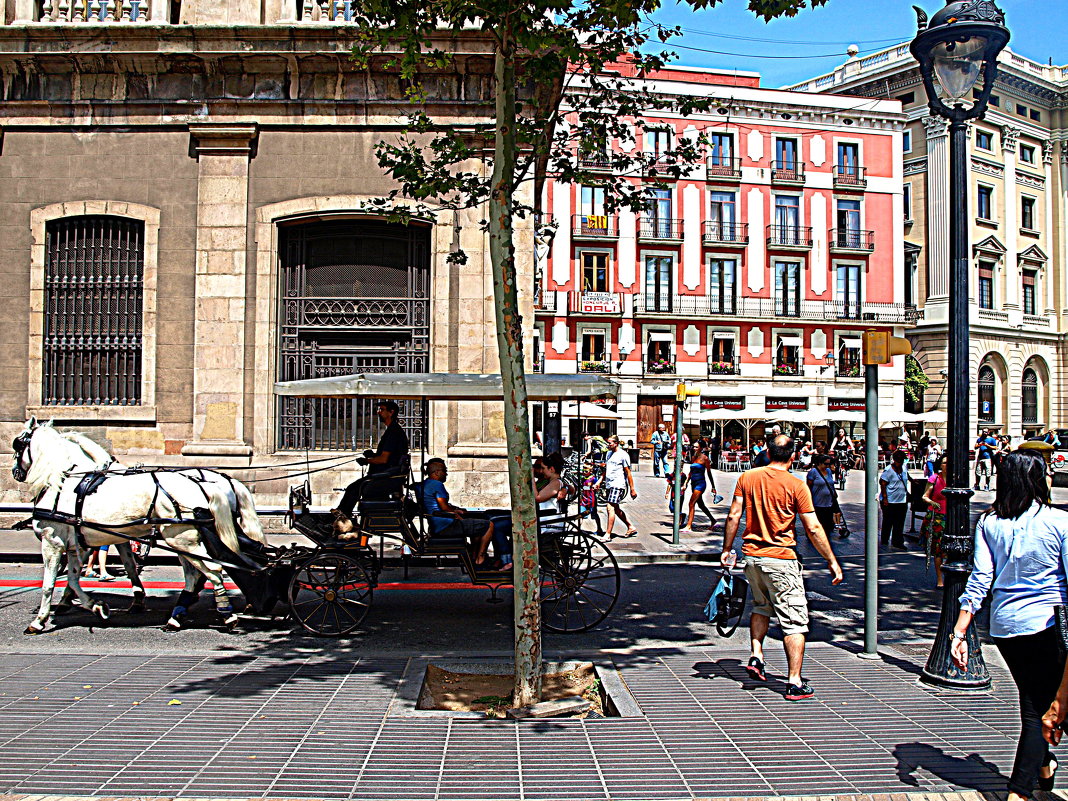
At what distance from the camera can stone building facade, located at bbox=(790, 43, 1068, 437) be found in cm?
5238

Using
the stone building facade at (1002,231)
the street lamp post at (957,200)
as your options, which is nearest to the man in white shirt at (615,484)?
the street lamp post at (957,200)

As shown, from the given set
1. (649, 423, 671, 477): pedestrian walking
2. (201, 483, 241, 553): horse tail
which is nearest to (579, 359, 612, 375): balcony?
(649, 423, 671, 477): pedestrian walking

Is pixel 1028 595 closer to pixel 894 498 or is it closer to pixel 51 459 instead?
pixel 51 459

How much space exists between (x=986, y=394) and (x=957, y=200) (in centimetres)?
5286

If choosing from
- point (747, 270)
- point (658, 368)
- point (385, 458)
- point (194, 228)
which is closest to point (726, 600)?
point (385, 458)

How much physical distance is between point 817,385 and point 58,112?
39845mm

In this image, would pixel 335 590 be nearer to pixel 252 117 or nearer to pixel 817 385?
pixel 252 117

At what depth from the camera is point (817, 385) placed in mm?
46625

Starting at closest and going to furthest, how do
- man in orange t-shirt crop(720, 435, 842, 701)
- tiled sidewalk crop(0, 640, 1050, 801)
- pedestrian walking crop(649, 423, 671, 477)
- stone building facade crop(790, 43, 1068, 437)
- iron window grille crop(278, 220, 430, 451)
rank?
tiled sidewalk crop(0, 640, 1050, 801) → man in orange t-shirt crop(720, 435, 842, 701) → iron window grille crop(278, 220, 430, 451) → pedestrian walking crop(649, 423, 671, 477) → stone building facade crop(790, 43, 1068, 437)

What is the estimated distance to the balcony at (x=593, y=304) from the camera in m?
44.5

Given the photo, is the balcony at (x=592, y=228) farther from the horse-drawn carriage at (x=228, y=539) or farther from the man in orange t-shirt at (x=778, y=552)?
the man in orange t-shirt at (x=778, y=552)

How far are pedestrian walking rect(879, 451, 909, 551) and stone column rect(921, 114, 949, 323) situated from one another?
1617 inches

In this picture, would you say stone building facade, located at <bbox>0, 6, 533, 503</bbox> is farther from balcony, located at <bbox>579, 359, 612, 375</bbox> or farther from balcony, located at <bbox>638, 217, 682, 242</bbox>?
balcony, located at <bbox>638, 217, 682, 242</bbox>

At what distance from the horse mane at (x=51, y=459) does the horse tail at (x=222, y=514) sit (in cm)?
136
